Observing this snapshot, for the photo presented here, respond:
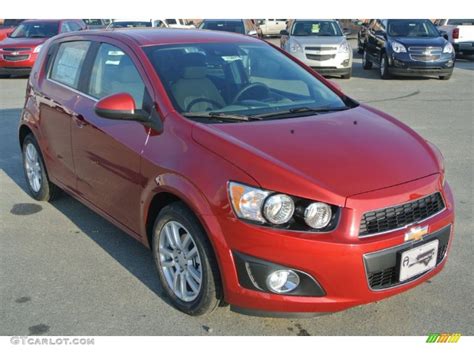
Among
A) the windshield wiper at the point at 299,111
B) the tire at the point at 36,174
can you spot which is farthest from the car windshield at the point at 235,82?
the tire at the point at 36,174

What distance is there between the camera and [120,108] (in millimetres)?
3328

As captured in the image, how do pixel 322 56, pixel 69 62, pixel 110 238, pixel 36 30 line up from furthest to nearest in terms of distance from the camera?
pixel 36 30
pixel 322 56
pixel 69 62
pixel 110 238

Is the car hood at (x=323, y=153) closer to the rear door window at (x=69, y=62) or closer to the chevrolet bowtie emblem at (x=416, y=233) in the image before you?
the chevrolet bowtie emblem at (x=416, y=233)

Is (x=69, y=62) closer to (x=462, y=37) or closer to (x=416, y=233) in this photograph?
(x=416, y=233)

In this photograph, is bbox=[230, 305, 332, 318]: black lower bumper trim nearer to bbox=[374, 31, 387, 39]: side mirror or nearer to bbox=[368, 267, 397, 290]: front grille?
bbox=[368, 267, 397, 290]: front grille

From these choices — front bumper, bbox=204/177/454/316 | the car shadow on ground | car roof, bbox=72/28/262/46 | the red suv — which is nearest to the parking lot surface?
the car shadow on ground

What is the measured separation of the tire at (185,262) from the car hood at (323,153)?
1.55ft

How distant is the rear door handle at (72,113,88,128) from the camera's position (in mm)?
4000

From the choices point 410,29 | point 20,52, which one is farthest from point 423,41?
point 20,52

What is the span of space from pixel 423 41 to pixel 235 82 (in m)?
11.2

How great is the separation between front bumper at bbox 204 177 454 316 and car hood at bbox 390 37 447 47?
38.8ft

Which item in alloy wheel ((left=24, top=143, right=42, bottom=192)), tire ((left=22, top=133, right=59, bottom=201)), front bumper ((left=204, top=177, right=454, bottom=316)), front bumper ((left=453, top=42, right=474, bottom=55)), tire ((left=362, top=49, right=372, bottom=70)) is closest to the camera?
front bumper ((left=204, top=177, right=454, bottom=316))

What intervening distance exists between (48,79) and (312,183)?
313 centimetres

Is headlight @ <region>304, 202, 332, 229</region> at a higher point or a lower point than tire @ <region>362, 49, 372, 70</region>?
higher
